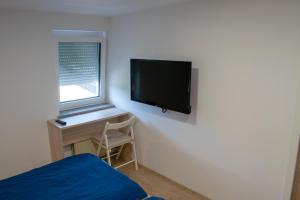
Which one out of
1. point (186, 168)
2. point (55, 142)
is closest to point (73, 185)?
point (55, 142)

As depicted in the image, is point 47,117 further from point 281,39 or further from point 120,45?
point 281,39

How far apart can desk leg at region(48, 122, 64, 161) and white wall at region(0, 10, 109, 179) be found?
3.2 inches

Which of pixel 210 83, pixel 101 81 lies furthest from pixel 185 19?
pixel 101 81

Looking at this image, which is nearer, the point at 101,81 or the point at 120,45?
the point at 120,45

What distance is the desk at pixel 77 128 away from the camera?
2.92 m

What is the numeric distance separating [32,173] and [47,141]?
0.85 metres

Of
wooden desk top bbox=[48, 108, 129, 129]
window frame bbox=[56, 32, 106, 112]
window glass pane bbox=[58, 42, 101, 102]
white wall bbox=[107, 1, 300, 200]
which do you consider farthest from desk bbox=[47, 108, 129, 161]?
white wall bbox=[107, 1, 300, 200]

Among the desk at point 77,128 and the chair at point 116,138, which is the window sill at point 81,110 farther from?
the chair at point 116,138

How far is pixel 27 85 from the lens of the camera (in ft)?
9.39

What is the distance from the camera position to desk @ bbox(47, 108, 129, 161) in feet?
9.58

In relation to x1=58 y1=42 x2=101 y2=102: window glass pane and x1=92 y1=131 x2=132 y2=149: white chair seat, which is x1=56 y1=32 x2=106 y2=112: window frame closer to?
x1=58 y1=42 x2=101 y2=102: window glass pane

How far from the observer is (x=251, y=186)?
2295 mm

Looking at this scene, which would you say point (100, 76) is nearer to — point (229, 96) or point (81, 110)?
point (81, 110)

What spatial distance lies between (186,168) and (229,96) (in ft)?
3.47
